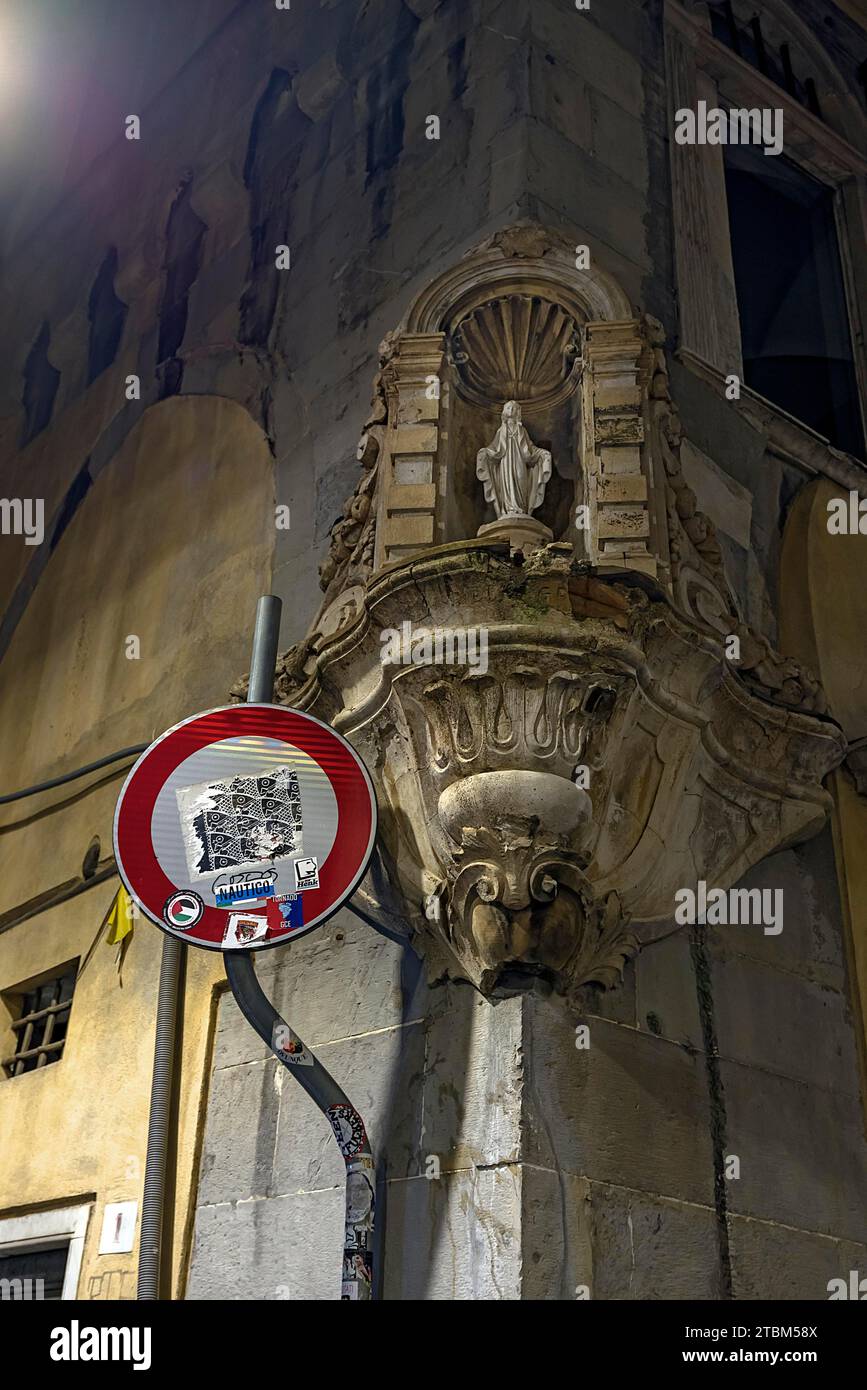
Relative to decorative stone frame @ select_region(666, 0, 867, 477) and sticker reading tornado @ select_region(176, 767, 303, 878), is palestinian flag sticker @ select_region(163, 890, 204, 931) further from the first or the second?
decorative stone frame @ select_region(666, 0, 867, 477)

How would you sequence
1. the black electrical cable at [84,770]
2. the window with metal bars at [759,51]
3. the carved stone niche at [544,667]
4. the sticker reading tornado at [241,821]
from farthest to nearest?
the window with metal bars at [759,51]
the black electrical cable at [84,770]
the carved stone niche at [544,667]
the sticker reading tornado at [241,821]

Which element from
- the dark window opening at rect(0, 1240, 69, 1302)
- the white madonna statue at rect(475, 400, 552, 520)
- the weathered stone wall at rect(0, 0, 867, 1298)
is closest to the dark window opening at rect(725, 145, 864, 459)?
the weathered stone wall at rect(0, 0, 867, 1298)

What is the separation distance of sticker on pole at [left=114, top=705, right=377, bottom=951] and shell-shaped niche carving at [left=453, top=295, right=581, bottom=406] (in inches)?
81.7

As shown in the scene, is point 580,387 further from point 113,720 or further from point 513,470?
point 113,720

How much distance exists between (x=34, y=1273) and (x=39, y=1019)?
1231 millimetres

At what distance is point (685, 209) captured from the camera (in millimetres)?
6770

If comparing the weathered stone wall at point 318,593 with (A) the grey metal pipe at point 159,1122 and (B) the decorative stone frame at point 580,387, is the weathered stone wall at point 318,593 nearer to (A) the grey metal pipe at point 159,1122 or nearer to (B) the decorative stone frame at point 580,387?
(A) the grey metal pipe at point 159,1122

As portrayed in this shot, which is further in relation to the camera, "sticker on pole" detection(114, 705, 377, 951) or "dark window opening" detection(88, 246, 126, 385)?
"dark window opening" detection(88, 246, 126, 385)

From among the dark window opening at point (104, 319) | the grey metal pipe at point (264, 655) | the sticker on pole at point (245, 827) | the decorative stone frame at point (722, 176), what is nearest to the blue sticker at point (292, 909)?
the sticker on pole at point (245, 827)

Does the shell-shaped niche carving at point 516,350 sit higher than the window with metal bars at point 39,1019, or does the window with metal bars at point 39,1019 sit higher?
the shell-shaped niche carving at point 516,350

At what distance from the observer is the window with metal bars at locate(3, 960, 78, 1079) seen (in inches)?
253

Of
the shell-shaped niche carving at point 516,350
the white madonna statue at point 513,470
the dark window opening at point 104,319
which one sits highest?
the dark window opening at point 104,319

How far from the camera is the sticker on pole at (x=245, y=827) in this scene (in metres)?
3.79
